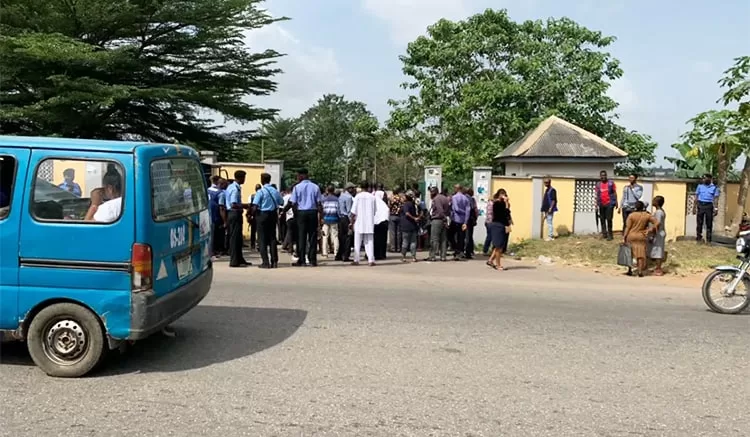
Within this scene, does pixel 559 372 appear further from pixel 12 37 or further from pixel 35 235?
pixel 12 37

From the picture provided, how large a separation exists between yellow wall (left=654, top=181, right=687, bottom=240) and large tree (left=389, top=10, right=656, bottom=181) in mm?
12832

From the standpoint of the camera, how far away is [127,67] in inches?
795

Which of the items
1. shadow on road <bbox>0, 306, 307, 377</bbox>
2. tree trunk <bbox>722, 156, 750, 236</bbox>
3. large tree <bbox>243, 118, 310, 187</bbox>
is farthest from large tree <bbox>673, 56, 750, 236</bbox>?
large tree <bbox>243, 118, 310, 187</bbox>

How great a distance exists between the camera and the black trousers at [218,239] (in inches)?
549

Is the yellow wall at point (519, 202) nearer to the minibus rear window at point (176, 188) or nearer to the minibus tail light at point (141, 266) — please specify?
the minibus rear window at point (176, 188)

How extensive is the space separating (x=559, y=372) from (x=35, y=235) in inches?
179

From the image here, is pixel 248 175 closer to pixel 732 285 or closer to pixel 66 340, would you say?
pixel 732 285

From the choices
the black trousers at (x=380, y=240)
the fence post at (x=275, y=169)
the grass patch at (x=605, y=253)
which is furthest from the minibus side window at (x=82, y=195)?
the fence post at (x=275, y=169)

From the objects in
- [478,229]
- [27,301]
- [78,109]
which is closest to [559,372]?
[27,301]

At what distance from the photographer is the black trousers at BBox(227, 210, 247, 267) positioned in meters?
12.3

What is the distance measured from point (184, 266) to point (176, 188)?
720mm

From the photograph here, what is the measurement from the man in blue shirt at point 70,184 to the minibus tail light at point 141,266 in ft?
2.24

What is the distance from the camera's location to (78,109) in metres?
19.1

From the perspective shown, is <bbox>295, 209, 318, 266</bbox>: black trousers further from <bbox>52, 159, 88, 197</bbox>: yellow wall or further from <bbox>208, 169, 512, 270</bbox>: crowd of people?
<bbox>52, 159, 88, 197</bbox>: yellow wall
